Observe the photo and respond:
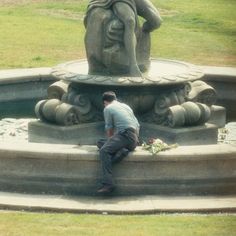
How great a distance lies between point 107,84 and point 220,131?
2850 millimetres

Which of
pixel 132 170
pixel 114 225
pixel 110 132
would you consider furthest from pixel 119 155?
pixel 114 225

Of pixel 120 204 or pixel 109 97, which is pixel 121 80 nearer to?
pixel 109 97

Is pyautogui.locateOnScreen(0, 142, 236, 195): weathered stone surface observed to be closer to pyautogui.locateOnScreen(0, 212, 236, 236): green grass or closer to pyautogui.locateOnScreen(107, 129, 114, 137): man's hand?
pyautogui.locateOnScreen(107, 129, 114, 137): man's hand

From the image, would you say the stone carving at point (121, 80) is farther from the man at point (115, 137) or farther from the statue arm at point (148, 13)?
the man at point (115, 137)

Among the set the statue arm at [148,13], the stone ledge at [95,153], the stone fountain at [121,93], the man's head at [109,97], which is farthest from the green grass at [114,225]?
the statue arm at [148,13]

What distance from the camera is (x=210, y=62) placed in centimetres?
A: 2558

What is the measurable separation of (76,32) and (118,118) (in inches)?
658

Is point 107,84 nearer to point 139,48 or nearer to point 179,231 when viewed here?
point 139,48

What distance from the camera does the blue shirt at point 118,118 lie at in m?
14.9

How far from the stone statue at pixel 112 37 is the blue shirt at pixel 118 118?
2128 mm

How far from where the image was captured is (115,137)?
1484 cm

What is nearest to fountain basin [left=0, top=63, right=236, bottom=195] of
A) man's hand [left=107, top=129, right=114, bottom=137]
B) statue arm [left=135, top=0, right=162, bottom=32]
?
man's hand [left=107, top=129, right=114, bottom=137]

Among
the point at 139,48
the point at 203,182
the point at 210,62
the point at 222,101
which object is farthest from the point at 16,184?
the point at 210,62

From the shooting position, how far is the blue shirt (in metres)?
14.9
